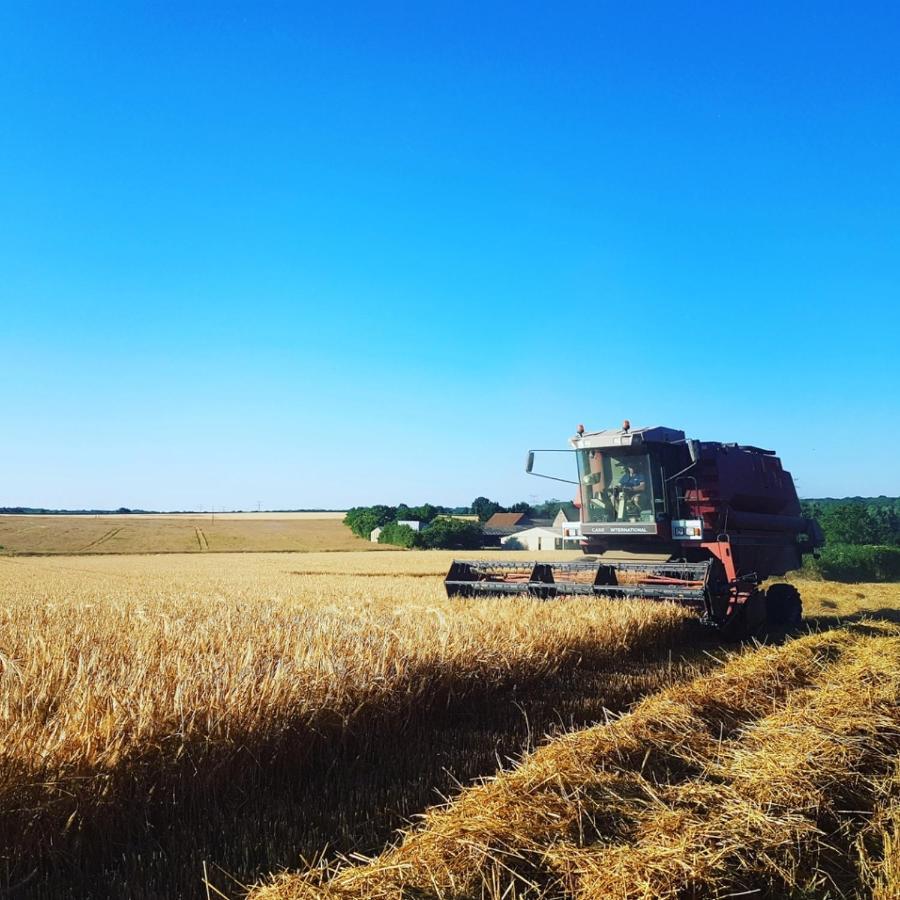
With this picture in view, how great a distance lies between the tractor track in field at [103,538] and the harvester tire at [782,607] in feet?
146

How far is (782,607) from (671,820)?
10.4m

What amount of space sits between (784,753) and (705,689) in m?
1.97

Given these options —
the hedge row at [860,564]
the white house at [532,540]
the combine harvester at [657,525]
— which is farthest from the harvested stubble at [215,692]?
the white house at [532,540]

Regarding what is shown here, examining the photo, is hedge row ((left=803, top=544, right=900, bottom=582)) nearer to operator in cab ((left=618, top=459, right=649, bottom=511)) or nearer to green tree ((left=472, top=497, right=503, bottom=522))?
operator in cab ((left=618, top=459, right=649, bottom=511))

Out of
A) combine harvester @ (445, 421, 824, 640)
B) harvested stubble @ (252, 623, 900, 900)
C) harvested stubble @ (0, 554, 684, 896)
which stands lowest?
harvested stubble @ (252, 623, 900, 900)

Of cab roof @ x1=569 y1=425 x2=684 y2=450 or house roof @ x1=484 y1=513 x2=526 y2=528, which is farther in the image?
house roof @ x1=484 y1=513 x2=526 y2=528

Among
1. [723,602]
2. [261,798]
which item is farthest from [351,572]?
[261,798]

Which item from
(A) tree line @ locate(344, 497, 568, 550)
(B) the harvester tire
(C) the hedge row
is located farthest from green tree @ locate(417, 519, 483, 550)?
(B) the harvester tire

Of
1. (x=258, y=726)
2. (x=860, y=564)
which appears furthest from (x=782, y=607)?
(x=860, y=564)

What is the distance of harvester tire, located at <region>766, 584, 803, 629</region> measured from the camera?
1306cm

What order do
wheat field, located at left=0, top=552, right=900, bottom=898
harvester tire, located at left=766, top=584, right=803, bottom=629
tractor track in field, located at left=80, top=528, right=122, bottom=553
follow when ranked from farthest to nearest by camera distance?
1. tractor track in field, located at left=80, top=528, right=122, bottom=553
2. harvester tire, located at left=766, top=584, right=803, bottom=629
3. wheat field, located at left=0, top=552, right=900, bottom=898

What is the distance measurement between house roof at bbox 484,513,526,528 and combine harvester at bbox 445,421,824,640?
217ft

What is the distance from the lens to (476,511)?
99.2 meters

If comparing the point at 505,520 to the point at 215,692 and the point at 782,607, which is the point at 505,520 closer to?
the point at 782,607
